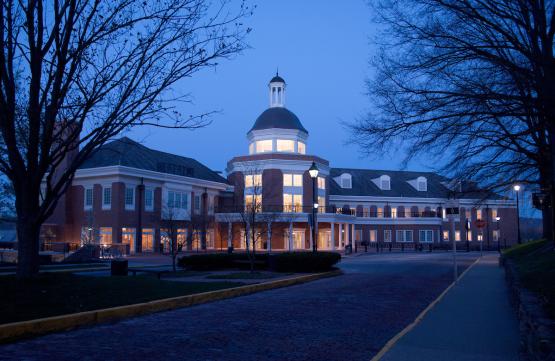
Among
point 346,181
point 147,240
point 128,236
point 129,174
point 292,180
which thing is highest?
point 346,181

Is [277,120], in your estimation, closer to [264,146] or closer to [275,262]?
[264,146]

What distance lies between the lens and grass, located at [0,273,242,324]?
31.9 feet

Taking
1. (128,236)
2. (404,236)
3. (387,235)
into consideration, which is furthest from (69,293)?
(404,236)

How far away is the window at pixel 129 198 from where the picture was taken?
4356 cm

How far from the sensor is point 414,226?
220 feet

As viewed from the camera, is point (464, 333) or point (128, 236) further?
point (128, 236)

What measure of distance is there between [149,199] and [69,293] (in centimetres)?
3465

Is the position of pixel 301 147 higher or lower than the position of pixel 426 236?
higher

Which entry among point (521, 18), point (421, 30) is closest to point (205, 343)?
point (421, 30)

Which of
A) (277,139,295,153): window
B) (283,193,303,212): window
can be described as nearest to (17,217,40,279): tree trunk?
(283,193,303,212): window

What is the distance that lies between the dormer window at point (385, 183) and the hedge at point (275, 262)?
46.0 metres

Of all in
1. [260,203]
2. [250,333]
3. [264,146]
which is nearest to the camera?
[250,333]

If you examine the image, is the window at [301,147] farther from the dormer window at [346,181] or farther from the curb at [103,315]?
the curb at [103,315]

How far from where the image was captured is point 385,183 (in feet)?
230
